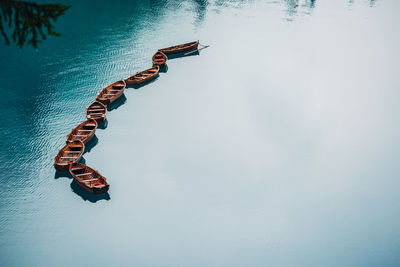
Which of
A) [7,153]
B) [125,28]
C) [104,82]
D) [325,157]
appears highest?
[125,28]

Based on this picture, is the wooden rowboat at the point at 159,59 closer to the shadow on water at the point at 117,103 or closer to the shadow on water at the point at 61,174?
the shadow on water at the point at 117,103

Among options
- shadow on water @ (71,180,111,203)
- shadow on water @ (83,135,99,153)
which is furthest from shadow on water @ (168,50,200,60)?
shadow on water @ (71,180,111,203)

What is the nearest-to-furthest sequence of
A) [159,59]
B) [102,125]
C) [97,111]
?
[102,125] → [97,111] → [159,59]

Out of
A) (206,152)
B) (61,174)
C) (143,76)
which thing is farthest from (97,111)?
(206,152)

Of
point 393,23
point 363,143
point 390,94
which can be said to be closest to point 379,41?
point 393,23

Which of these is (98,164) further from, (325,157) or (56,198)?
(325,157)

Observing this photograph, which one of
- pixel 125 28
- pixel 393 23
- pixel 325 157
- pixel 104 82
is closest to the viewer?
pixel 325 157

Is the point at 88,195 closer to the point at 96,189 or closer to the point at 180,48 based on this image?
the point at 96,189

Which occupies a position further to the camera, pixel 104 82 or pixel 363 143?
pixel 104 82
